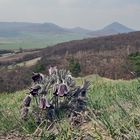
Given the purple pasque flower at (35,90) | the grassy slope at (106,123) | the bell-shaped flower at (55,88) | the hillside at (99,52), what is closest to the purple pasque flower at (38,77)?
the purple pasque flower at (35,90)

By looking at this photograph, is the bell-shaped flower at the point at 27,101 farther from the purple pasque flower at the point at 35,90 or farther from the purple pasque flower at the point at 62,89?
the purple pasque flower at the point at 62,89

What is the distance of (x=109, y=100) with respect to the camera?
437cm

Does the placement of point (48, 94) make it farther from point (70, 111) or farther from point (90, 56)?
point (90, 56)

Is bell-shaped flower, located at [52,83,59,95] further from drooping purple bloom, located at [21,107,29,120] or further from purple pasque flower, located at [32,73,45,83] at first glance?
drooping purple bloom, located at [21,107,29,120]

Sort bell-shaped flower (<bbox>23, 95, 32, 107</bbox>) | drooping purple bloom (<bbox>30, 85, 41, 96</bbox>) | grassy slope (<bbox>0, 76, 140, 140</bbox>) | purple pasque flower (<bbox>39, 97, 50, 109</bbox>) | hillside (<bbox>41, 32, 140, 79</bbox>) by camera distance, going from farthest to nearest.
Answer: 1. hillside (<bbox>41, 32, 140, 79</bbox>)
2. bell-shaped flower (<bbox>23, 95, 32, 107</bbox>)
3. drooping purple bloom (<bbox>30, 85, 41, 96</bbox>)
4. purple pasque flower (<bbox>39, 97, 50, 109</bbox>)
5. grassy slope (<bbox>0, 76, 140, 140</bbox>)

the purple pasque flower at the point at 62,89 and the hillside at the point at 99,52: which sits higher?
the purple pasque flower at the point at 62,89

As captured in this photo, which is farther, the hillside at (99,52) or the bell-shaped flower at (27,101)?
the hillside at (99,52)

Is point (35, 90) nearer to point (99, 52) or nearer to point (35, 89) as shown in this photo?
point (35, 89)

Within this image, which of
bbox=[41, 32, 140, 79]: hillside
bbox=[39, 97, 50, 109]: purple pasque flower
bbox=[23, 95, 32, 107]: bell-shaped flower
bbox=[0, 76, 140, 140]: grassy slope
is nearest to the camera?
bbox=[0, 76, 140, 140]: grassy slope

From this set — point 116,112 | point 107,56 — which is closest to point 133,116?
point 116,112

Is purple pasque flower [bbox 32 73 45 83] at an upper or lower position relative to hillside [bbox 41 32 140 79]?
upper

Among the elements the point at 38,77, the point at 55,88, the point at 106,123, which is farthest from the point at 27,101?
the point at 106,123

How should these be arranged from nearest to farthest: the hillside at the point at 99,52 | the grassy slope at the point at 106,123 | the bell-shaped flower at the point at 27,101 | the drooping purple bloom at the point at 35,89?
the grassy slope at the point at 106,123 → the drooping purple bloom at the point at 35,89 → the bell-shaped flower at the point at 27,101 → the hillside at the point at 99,52

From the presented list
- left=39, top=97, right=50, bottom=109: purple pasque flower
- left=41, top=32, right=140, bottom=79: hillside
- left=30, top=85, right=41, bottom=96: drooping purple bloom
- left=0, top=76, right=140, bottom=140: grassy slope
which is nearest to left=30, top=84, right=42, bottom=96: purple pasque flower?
left=30, top=85, right=41, bottom=96: drooping purple bloom
